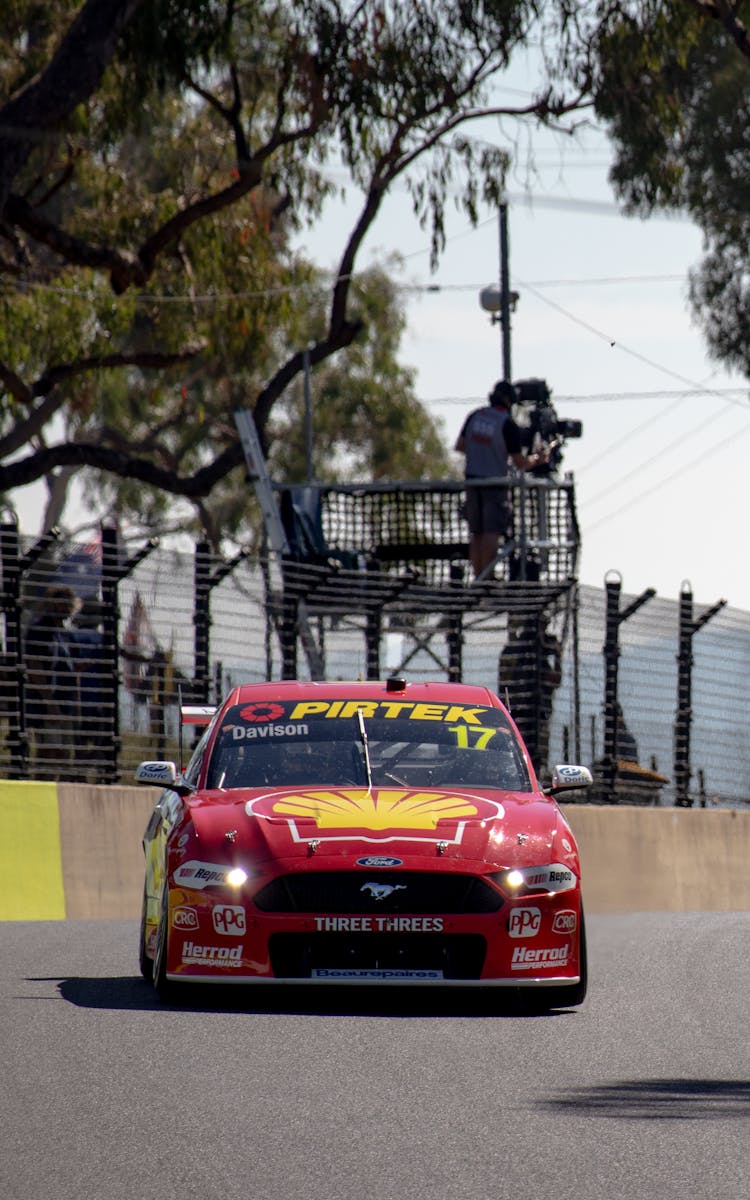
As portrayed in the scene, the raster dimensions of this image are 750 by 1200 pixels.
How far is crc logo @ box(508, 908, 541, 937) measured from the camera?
902cm

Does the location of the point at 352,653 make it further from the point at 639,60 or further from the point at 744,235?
the point at 744,235

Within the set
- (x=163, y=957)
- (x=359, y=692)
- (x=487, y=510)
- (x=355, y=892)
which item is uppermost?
(x=487, y=510)

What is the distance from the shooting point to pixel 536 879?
9.13 m

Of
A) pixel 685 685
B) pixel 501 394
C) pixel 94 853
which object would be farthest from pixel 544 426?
pixel 94 853

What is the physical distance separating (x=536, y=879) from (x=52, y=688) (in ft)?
22.0

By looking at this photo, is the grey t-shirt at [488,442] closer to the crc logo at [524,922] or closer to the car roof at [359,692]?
the car roof at [359,692]

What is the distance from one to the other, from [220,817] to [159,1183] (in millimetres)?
3765

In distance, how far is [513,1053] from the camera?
8062 mm

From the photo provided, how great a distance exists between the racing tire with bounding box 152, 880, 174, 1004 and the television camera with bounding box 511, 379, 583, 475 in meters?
13.6

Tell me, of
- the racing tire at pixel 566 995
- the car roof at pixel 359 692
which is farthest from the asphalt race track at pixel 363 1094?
the car roof at pixel 359 692

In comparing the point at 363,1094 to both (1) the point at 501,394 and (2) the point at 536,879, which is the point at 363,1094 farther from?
(1) the point at 501,394

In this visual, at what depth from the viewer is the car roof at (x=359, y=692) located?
10633 millimetres

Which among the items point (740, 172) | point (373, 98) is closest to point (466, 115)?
point (373, 98)

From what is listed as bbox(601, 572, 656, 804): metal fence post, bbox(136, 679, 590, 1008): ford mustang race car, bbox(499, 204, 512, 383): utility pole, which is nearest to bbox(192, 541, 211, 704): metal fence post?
bbox(601, 572, 656, 804): metal fence post
